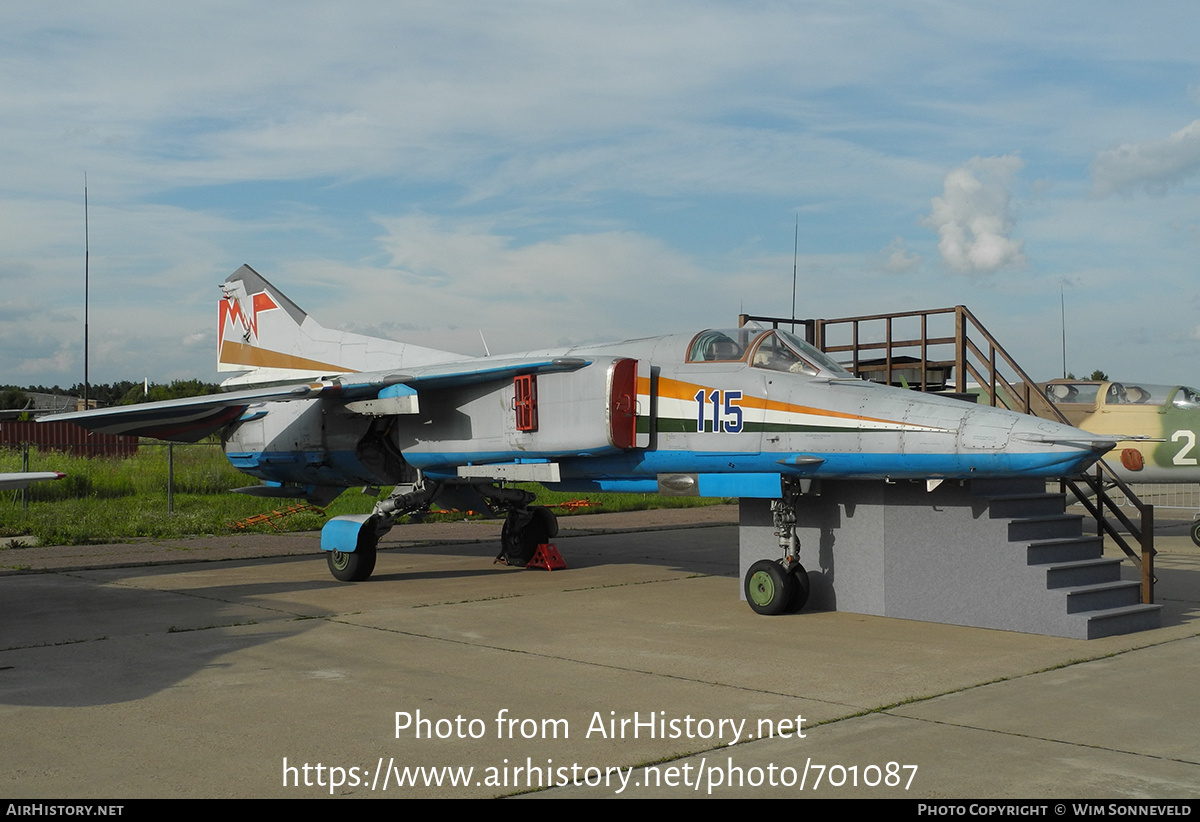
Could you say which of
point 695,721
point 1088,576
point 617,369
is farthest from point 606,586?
point 695,721

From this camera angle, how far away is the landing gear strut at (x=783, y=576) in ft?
31.5

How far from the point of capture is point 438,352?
1403 cm

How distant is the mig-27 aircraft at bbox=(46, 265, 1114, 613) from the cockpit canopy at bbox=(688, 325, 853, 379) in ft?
0.06

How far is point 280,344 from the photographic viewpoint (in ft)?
49.3

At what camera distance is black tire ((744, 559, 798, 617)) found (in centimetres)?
957

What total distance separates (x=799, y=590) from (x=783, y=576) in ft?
0.92

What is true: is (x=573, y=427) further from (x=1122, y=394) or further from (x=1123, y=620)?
(x=1122, y=394)

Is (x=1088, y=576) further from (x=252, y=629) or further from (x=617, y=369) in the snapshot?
(x=252, y=629)

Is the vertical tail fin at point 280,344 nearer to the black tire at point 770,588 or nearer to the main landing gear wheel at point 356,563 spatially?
the main landing gear wheel at point 356,563

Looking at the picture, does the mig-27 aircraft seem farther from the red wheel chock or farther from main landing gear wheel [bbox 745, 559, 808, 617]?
the red wheel chock

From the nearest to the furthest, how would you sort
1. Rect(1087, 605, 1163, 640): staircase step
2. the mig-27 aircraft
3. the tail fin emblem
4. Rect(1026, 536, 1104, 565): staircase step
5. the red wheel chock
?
1. Rect(1087, 605, 1163, 640): staircase step
2. the mig-27 aircraft
3. Rect(1026, 536, 1104, 565): staircase step
4. the red wheel chock
5. the tail fin emblem

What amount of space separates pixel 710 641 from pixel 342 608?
3942mm

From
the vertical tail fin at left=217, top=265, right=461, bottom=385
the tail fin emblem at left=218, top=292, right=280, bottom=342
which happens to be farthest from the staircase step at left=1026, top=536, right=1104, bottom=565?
the tail fin emblem at left=218, top=292, right=280, bottom=342

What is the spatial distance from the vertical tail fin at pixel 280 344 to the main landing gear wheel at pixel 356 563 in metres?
2.87
